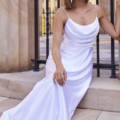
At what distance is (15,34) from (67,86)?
5.36 feet

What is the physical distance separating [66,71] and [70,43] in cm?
40

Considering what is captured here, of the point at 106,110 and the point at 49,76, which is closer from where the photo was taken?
the point at 49,76

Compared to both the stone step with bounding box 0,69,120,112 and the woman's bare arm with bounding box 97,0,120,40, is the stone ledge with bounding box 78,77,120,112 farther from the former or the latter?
the woman's bare arm with bounding box 97,0,120,40

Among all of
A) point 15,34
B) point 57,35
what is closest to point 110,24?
point 57,35

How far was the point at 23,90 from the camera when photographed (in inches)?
113

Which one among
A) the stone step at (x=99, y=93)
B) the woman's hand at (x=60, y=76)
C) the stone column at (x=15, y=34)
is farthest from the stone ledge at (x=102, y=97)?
the stone column at (x=15, y=34)

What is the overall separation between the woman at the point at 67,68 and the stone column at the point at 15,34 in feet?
3.80

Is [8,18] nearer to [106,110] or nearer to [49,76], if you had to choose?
[49,76]

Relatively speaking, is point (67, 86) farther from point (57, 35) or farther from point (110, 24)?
point (110, 24)

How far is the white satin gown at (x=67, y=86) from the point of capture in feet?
6.80

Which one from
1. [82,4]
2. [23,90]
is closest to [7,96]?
[23,90]

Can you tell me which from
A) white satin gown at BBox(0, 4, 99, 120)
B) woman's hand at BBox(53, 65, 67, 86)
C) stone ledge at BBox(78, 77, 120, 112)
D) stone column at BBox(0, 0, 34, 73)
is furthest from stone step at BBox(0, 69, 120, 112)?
stone column at BBox(0, 0, 34, 73)

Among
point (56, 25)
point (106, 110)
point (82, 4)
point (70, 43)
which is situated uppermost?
point (82, 4)

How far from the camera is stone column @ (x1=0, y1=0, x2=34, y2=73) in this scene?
3389 millimetres
